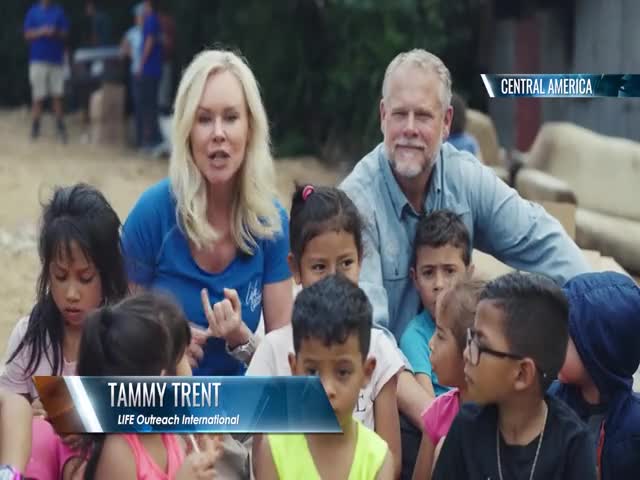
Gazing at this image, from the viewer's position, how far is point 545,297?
9.12ft

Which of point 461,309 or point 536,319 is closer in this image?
point 536,319

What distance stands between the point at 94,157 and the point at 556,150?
20.5 feet

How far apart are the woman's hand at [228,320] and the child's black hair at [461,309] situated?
591mm

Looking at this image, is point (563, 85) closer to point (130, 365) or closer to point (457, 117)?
point (130, 365)

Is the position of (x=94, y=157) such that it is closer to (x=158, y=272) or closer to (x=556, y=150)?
(x=556, y=150)

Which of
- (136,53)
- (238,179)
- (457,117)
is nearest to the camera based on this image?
(238,179)

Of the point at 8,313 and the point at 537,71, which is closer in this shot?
the point at 8,313

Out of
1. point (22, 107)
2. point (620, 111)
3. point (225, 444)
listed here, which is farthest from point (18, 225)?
point (225, 444)

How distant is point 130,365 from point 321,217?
82 cm

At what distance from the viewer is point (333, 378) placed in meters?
Result: 2.68

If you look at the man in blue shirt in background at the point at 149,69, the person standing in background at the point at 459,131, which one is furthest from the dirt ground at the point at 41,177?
the person standing in background at the point at 459,131

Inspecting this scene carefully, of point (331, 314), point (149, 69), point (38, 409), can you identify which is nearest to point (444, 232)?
point (331, 314)

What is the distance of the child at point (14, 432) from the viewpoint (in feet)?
8.99

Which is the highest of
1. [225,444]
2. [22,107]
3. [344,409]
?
[344,409]
